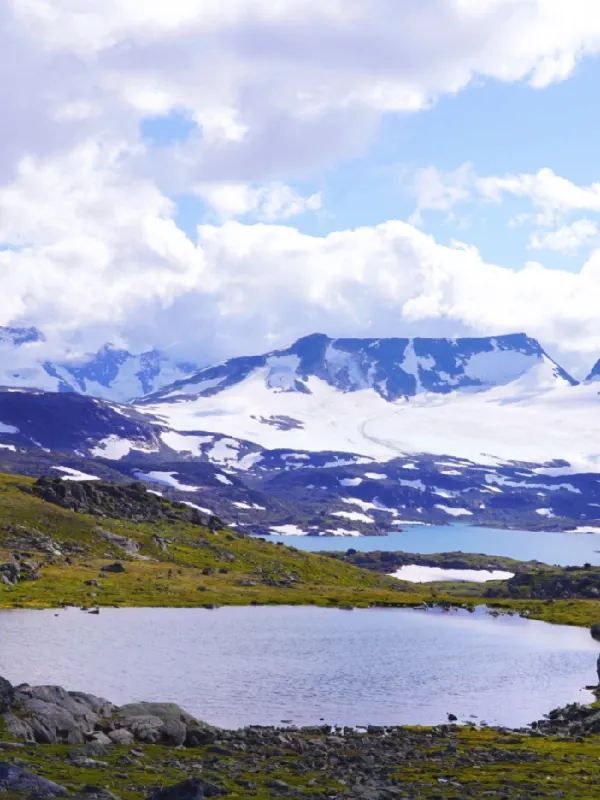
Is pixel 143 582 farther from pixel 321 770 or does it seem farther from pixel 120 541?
pixel 321 770

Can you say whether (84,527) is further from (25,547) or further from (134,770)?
(134,770)

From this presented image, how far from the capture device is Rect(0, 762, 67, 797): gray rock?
39834 millimetres

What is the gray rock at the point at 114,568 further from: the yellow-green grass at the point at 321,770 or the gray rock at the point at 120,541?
the yellow-green grass at the point at 321,770

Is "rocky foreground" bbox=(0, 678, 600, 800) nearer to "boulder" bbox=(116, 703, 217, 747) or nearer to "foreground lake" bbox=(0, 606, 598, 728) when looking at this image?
"boulder" bbox=(116, 703, 217, 747)

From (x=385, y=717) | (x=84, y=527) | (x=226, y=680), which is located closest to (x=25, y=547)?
(x=84, y=527)

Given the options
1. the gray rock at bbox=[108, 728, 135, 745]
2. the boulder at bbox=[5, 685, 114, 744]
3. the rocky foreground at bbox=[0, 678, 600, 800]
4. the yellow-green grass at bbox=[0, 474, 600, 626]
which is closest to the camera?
the rocky foreground at bbox=[0, 678, 600, 800]

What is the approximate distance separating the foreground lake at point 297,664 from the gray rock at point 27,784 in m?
33.0

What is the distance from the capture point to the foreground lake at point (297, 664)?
83312mm

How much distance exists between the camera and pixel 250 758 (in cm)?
5581

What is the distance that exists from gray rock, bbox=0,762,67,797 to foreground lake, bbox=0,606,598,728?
33038 millimetres

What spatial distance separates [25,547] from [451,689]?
95.2 m

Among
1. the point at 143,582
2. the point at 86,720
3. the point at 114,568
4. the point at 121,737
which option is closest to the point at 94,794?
the point at 121,737

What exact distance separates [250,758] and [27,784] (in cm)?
1770

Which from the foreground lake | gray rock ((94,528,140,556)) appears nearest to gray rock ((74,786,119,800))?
the foreground lake
